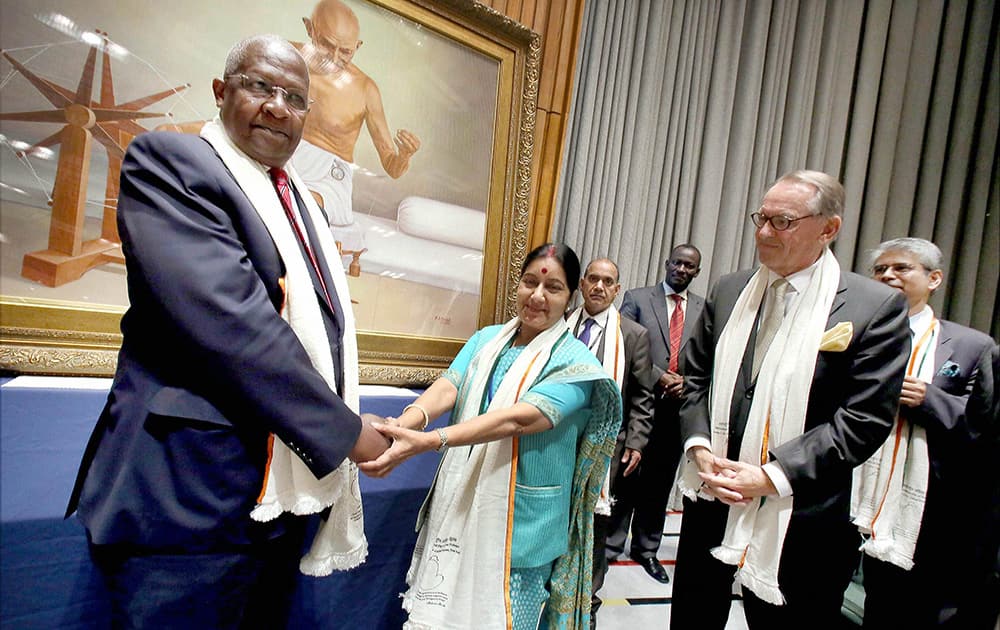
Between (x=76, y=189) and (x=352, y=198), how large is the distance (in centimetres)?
94

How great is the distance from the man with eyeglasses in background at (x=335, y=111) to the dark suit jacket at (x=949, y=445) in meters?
2.53

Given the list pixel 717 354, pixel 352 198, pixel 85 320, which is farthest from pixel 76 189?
pixel 717 354

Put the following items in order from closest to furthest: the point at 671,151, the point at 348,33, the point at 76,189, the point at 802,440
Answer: the point at 802,440
the point at 76,189
the point at 348,33
the point at 671,151

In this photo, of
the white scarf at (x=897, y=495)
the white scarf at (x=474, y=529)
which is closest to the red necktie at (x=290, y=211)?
the white scarf at (x=474, y=529)

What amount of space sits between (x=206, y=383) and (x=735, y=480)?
4.59ft

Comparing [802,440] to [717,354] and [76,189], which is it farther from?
[76,189]

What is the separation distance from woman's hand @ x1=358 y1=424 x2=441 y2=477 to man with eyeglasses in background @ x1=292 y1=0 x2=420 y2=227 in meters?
1.15

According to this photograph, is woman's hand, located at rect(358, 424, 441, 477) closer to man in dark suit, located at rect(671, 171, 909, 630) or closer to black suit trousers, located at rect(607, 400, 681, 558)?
man in dark suit, located at rect(671, 171, 909, 630)

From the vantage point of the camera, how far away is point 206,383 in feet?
3.18

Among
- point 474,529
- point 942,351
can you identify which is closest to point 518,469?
point 474,529

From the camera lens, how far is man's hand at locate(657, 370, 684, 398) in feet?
9.59

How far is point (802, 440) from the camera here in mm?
1443

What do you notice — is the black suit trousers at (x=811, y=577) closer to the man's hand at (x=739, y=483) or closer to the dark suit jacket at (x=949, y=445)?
the man's hand at (x=739, y=483)

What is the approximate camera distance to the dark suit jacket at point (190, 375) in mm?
924
